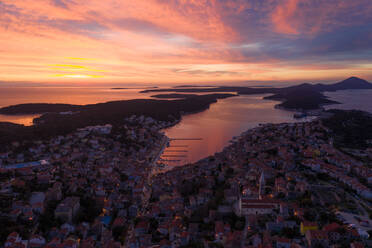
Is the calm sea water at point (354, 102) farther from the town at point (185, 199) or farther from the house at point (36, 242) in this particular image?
the house at point (36, 242)

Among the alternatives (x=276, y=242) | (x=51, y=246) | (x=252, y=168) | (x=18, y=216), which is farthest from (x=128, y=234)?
(x=252, y=168)

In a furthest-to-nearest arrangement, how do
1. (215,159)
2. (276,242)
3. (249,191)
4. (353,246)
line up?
(215,159), (249,191), (276,242), (353,246)

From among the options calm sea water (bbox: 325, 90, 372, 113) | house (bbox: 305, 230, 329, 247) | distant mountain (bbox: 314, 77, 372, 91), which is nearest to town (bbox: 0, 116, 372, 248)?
house (bbox: 305, 230, 329, 247)

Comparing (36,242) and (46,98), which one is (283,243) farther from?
(46,98)

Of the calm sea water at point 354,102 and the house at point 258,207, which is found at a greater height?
the calm sea water at point 354,102

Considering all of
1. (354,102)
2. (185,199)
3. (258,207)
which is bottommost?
(185,199)

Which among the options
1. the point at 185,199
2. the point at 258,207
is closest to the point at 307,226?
the point at 258,207

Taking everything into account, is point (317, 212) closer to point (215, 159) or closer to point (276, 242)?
point (276, 242)

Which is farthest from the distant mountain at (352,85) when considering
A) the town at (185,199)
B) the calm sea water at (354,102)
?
the town at (185,199)
